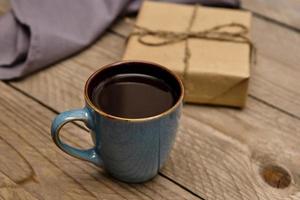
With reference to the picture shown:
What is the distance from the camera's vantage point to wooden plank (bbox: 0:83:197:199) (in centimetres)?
53

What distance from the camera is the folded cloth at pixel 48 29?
2.25ft

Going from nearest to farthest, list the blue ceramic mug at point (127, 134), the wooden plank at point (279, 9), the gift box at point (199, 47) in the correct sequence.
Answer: the blue ceramic mug at point (127, 134), the gift box at point (199, 47), the wooden plank at point (279, 9)

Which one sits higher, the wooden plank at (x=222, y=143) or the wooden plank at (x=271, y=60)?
the wooden plank at (x=271, y=60)

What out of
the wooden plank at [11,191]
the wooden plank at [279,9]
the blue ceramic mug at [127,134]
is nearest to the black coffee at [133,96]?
the blue ceramic mug at [127,134]

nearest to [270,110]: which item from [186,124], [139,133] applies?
[186,124]

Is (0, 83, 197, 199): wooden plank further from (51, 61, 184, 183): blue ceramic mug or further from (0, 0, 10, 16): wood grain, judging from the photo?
(0, 0, 10, 16): wood grain

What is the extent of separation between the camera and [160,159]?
1.71 feet

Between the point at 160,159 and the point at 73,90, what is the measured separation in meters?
0.19

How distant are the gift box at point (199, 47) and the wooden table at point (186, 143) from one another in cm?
3

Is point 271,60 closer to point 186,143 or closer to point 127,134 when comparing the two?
point 186,143

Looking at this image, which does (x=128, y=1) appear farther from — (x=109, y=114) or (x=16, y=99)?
(x=109, y=114)

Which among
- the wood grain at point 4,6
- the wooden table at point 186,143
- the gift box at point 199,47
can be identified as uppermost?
the gift box at point 199,47

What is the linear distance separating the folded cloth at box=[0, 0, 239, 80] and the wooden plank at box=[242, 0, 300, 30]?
5 centimetres

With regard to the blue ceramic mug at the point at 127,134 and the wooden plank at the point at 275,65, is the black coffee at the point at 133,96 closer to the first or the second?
the blue ceramic mug at the point at 127,134
